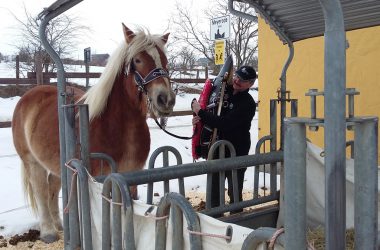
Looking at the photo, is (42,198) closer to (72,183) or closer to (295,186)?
(72,183)

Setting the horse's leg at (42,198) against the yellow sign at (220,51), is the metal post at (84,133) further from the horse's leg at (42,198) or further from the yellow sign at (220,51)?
the yellow sign at (220,51)

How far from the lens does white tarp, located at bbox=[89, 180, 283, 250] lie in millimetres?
1286

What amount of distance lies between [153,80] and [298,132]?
2108mm

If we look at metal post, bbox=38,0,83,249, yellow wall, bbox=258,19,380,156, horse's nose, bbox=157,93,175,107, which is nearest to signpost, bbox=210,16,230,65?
yellow wall, bbox=258,19,380,156

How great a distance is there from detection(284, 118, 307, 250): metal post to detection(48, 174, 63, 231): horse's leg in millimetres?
3487

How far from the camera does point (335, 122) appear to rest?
981 mm

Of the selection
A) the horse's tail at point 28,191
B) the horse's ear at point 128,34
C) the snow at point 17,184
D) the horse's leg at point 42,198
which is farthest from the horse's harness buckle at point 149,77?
the snow at point 17,184

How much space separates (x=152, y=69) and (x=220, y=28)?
2.81m

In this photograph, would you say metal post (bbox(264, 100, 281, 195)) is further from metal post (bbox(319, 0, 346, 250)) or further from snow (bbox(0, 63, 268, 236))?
snow (bbox(0, 63, 268, 236))

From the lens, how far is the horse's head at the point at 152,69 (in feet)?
9.91

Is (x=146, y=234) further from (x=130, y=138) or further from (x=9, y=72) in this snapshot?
(x=9, y=72)

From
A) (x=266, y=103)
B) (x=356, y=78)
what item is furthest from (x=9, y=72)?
(x=356, y=78)

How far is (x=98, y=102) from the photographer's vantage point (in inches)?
127

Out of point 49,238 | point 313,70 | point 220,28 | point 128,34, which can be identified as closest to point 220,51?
point 220,28
